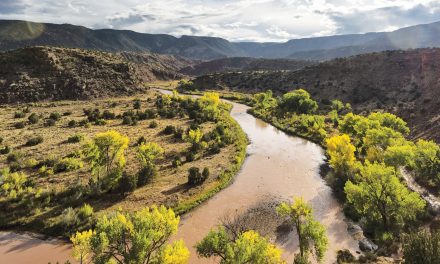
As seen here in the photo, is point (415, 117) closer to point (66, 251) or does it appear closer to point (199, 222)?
point (199, 222)

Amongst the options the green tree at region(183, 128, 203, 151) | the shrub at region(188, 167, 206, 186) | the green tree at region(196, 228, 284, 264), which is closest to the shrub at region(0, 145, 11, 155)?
the green tree at region(183, 128, 203, 151)

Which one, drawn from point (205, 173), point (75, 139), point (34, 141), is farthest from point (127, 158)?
point (34, 141)

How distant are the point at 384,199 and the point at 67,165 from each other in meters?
39.5

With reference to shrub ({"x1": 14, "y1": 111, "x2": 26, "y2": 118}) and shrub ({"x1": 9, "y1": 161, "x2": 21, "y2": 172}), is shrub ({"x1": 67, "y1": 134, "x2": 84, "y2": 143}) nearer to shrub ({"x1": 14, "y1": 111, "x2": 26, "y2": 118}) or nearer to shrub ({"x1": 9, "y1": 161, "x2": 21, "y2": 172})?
shrub ({"x1": 9, "y1": 161, "x2": 21, "y2": 172})

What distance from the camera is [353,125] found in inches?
2527

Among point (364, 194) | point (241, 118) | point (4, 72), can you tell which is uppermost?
point (4, 72)

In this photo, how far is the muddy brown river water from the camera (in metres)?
30.1

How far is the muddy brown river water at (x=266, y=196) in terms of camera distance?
30.1 meters

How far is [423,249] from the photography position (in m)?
22.7

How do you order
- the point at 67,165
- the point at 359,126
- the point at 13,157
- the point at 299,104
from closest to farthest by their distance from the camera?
1. the point at 67,165
2. the point at 13,157
3. the point at 359,126
4. the point at 299,104

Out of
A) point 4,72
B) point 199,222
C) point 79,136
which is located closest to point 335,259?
point 199,222

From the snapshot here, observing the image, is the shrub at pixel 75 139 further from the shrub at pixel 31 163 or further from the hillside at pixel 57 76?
the hillside at pixel 57 76

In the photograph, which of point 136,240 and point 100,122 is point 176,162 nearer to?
point 136,240

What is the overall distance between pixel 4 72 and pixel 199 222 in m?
95.9
